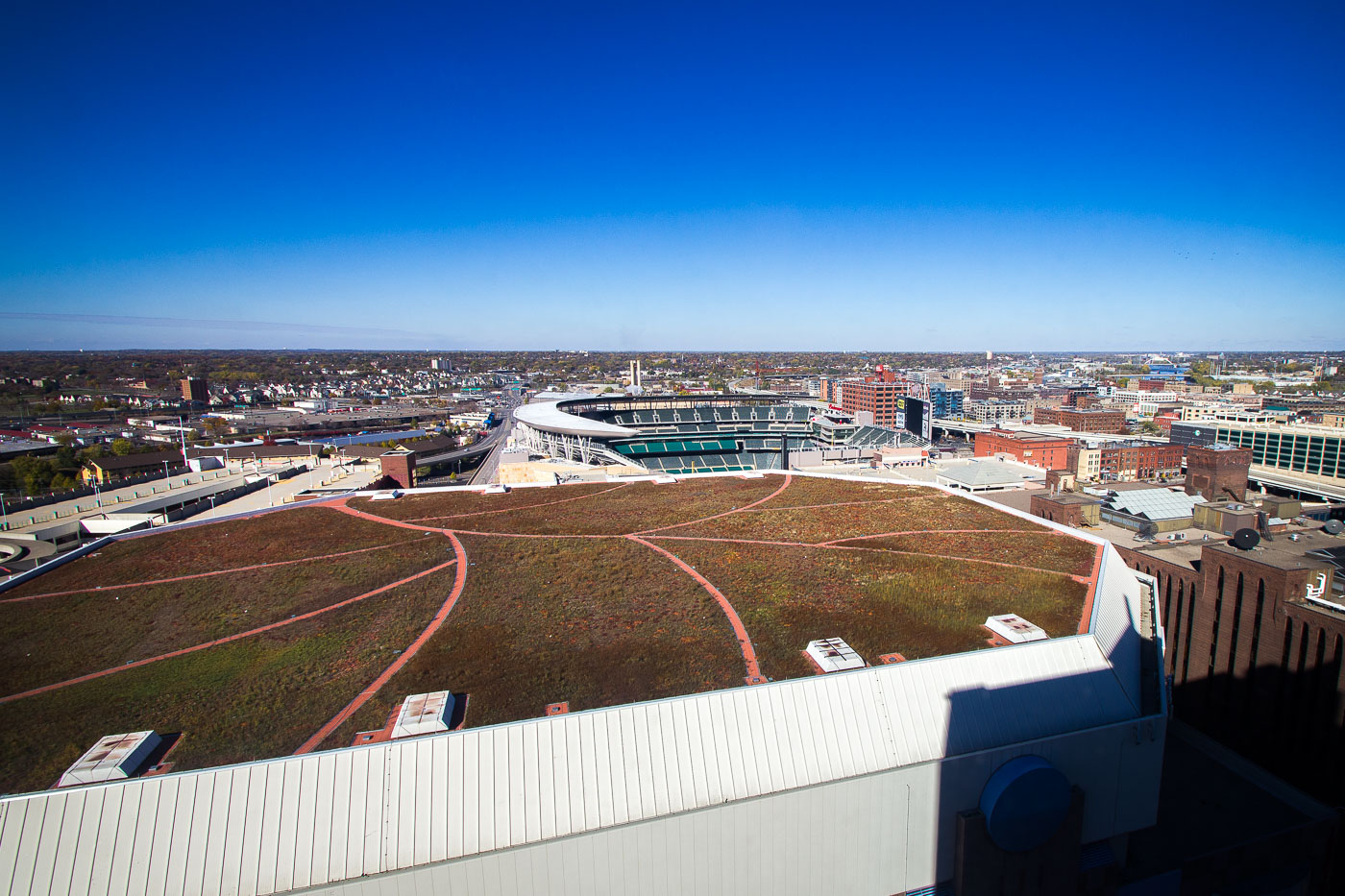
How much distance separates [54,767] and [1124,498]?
43.3 m

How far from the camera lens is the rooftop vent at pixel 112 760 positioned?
11.1m

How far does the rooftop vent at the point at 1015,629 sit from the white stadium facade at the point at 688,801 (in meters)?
1.68

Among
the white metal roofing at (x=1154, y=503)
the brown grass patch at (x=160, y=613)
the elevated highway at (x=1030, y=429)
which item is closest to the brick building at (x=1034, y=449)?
the elevated highway at (x=1030, y=429)

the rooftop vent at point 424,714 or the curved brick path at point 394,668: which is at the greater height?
the rooftop vent at point 424,714

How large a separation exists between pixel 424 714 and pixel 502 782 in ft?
9.44

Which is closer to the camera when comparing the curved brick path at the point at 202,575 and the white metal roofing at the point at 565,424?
the curved brick path at the point at 202,575

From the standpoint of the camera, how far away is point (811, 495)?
115ft

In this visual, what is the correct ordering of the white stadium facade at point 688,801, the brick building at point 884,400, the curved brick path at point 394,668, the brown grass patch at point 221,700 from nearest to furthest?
the white stadium facade at point 688,801 → the brown grass patch at point 221,700 → the curved brick path at point 394,668 → the brick building at point 884,400

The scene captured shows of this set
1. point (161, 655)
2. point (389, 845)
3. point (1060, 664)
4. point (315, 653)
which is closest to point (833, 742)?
point (1060, 664)

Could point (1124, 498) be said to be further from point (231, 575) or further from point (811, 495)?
point (231, 575)

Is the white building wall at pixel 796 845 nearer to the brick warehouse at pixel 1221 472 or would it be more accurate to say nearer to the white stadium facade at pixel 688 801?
the white stadium facade at pixel 688 801

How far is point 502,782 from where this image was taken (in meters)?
11.0

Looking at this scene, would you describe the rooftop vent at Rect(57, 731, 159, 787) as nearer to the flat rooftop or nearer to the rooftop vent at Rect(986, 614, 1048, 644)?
the flat rooftop

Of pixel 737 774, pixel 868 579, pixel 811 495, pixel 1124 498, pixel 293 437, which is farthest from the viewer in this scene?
pixel 293 437
